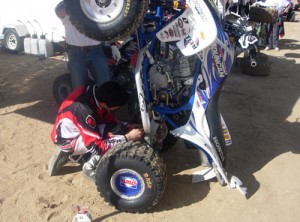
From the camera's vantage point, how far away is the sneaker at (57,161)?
3.67m

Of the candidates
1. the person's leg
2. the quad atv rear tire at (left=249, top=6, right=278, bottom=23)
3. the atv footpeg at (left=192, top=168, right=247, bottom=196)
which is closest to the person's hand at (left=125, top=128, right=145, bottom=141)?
the atv footpeg at (left=192, top=168, right=247, bottom=196)

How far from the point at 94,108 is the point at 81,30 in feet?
2.65

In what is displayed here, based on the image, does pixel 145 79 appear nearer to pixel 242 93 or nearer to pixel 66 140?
pixel 66 140

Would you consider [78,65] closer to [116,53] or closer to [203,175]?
[116,53]

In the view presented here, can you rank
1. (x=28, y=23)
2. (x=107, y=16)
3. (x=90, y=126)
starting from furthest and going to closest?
(x=28, y=23) → (x=90, y=126) → (x=107, y=16)

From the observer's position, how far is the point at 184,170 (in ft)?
13.0

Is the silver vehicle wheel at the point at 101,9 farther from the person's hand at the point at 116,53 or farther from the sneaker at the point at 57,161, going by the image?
the person's hand at the point at 116,53

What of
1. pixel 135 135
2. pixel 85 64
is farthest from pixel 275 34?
pixel 135 135

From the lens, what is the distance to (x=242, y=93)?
6.62 m

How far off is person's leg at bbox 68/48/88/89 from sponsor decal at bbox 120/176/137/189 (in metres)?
1.80

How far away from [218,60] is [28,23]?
7181 millimetres

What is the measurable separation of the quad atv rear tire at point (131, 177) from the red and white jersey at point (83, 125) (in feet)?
0.60

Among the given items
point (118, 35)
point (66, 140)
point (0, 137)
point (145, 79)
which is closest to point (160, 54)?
point (145, 79)

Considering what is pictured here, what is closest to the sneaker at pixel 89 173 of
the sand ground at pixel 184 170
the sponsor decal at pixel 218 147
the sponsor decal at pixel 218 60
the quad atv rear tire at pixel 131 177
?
the sand ground at pixel 184 170
